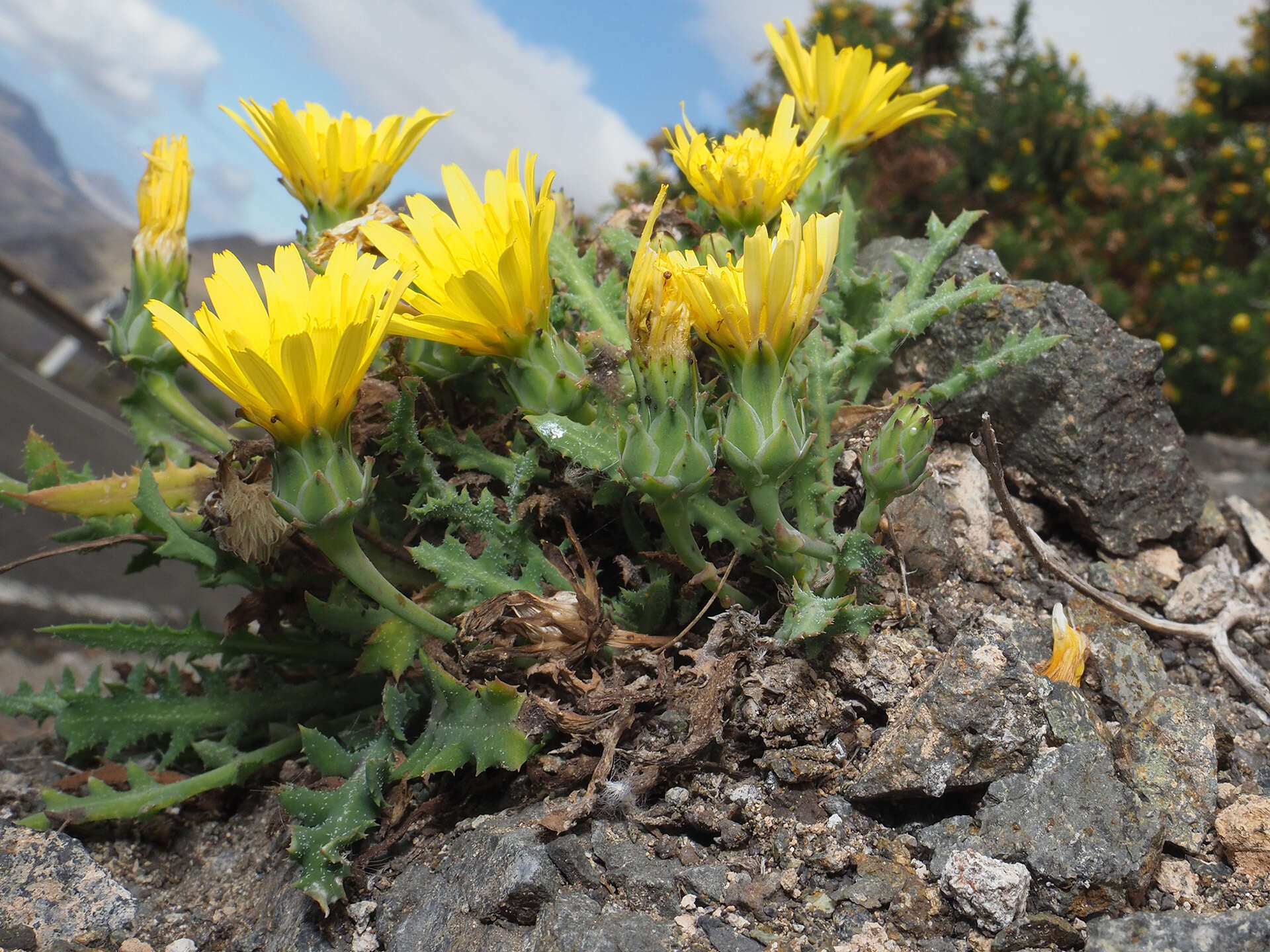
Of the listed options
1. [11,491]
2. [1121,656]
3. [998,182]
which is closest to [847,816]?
[1121,656]

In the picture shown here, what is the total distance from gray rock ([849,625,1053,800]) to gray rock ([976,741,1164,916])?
5 centimetres

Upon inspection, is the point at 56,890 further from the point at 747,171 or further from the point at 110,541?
A: the point at 747,171

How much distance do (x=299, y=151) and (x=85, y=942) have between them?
5.91 ft

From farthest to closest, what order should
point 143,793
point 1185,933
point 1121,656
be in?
1. point 143,793
2. point 1121,656
3. point 1185,933

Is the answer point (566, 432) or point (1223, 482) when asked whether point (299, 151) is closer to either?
point (566, 432)

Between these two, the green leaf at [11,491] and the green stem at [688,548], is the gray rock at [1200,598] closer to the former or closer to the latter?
the green stem at [688,548]

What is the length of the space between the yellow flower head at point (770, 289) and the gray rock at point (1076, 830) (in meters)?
0.91

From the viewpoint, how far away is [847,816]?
1720 millimetres

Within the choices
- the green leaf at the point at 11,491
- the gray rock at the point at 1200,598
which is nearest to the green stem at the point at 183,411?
the green leaf at the point at 11,491

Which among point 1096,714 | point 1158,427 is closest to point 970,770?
point 1096,714

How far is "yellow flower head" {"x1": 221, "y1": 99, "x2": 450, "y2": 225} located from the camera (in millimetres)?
2223

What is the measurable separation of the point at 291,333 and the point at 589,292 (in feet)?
2.89

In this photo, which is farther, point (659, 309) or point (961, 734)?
point (961, 734)

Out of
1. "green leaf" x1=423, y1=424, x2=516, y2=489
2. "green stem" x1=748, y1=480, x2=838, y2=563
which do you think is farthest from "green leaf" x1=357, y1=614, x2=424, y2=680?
"green stem" x1=748, y1=480, x2=838, y2=563
